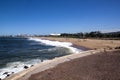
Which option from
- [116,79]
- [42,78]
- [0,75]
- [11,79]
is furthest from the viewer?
[0,75]

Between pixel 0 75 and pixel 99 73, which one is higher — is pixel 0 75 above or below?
below

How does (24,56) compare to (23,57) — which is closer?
(23,57)

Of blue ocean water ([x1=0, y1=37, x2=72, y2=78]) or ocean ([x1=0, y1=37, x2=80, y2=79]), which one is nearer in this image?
ocean ([x1=0, y1=37, x2=80, y2=79])

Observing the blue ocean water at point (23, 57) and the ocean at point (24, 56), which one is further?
the blue ocean water at point (23, 57)

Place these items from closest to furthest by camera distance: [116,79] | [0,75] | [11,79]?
[116,79], [11,79], [0,75]

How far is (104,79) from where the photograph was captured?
10828mm

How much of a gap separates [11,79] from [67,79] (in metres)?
4.83

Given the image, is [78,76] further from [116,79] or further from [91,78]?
[116,79]

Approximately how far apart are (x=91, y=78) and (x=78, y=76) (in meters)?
1.07

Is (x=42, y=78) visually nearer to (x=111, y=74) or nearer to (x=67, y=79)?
(x=67, y=79)

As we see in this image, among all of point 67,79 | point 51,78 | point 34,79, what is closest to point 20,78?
point 34,79

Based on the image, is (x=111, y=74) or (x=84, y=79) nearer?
(x=84, y=79)

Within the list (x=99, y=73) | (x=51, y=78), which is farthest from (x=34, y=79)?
(x=99, y=73)

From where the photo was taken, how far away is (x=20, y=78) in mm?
13172
